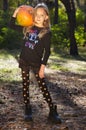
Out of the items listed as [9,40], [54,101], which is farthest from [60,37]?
[54,101]

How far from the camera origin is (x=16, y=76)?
449 inches

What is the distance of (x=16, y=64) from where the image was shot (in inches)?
554

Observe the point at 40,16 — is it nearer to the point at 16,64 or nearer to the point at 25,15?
Result: the point at 25,15

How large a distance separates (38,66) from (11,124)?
3.67 feet

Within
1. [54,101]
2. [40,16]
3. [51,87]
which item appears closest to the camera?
[40,16]

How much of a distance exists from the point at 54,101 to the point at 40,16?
9.73 feet

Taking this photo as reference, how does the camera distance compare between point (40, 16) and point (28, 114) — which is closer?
point (40, 16)

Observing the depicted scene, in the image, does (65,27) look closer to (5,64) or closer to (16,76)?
(5,64)

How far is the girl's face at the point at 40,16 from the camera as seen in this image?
5672 millimetres

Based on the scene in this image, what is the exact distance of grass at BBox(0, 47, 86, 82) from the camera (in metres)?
11.5

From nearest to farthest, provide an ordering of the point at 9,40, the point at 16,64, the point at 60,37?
the point at 16,64, the point at 9,40, the point at 60,37

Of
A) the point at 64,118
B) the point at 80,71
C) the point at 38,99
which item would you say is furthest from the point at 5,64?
the point at 64,118

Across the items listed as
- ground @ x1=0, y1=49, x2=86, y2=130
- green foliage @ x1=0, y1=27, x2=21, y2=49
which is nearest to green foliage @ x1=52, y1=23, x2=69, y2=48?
green foliage @ x1=0, y1=27, x2=21, y2=49

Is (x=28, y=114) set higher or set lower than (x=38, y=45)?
lower
